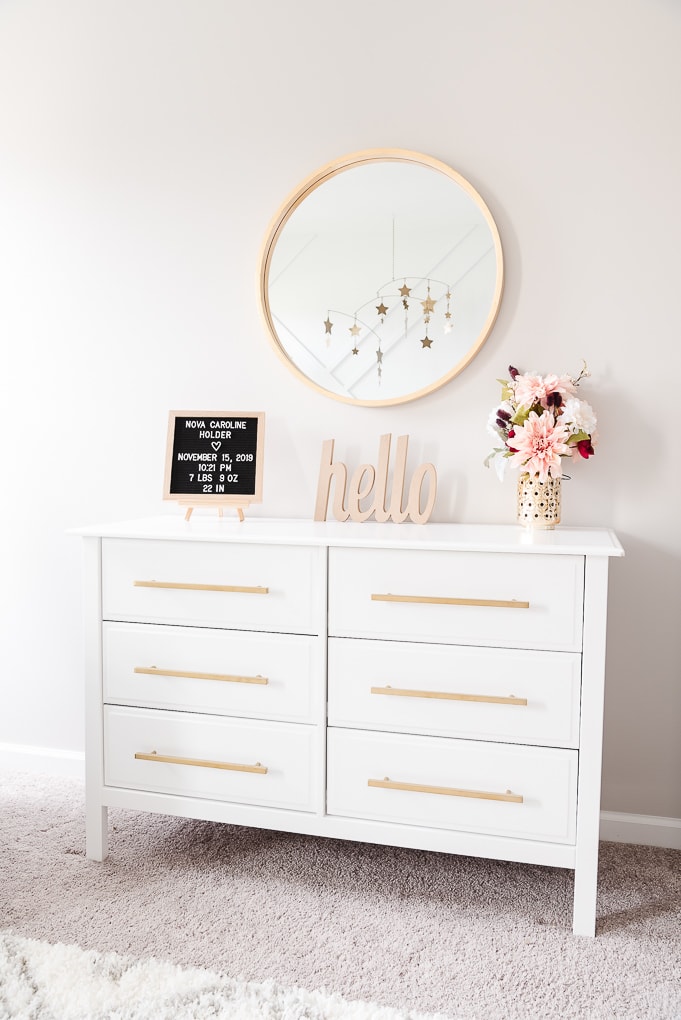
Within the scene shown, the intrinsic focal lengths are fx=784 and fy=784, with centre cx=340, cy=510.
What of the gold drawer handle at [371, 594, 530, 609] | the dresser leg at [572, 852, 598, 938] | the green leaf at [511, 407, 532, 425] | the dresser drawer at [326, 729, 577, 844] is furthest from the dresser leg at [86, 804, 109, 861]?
the green leaf at [511, 407, 532, 425]

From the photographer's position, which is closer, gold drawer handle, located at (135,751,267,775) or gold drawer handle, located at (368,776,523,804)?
gold drawer handle, located at (368,776,523,804)

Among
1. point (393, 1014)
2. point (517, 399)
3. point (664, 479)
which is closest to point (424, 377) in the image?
point (517, 399)

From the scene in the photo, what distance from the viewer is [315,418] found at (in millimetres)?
2236

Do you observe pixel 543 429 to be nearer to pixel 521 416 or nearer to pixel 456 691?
pixel 521 416

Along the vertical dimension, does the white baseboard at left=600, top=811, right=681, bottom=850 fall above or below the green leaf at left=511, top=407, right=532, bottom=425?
below

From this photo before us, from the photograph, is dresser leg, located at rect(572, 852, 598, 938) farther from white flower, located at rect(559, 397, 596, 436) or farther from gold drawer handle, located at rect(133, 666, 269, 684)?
white flower, located at rect(559, 397, 596, 436)

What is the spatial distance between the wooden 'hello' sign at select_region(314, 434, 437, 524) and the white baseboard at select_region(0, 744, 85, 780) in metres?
1.15

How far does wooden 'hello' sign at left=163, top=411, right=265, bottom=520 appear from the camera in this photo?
212 cm

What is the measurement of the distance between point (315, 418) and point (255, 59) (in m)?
1.03

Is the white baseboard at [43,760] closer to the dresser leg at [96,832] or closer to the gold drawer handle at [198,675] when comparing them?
the dresser leg at [96,832]

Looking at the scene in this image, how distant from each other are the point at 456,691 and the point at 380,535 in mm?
383

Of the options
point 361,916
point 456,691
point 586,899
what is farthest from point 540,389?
point 361,916

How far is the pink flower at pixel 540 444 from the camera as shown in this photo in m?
1.89

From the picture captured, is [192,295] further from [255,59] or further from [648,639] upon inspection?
[648,639]
